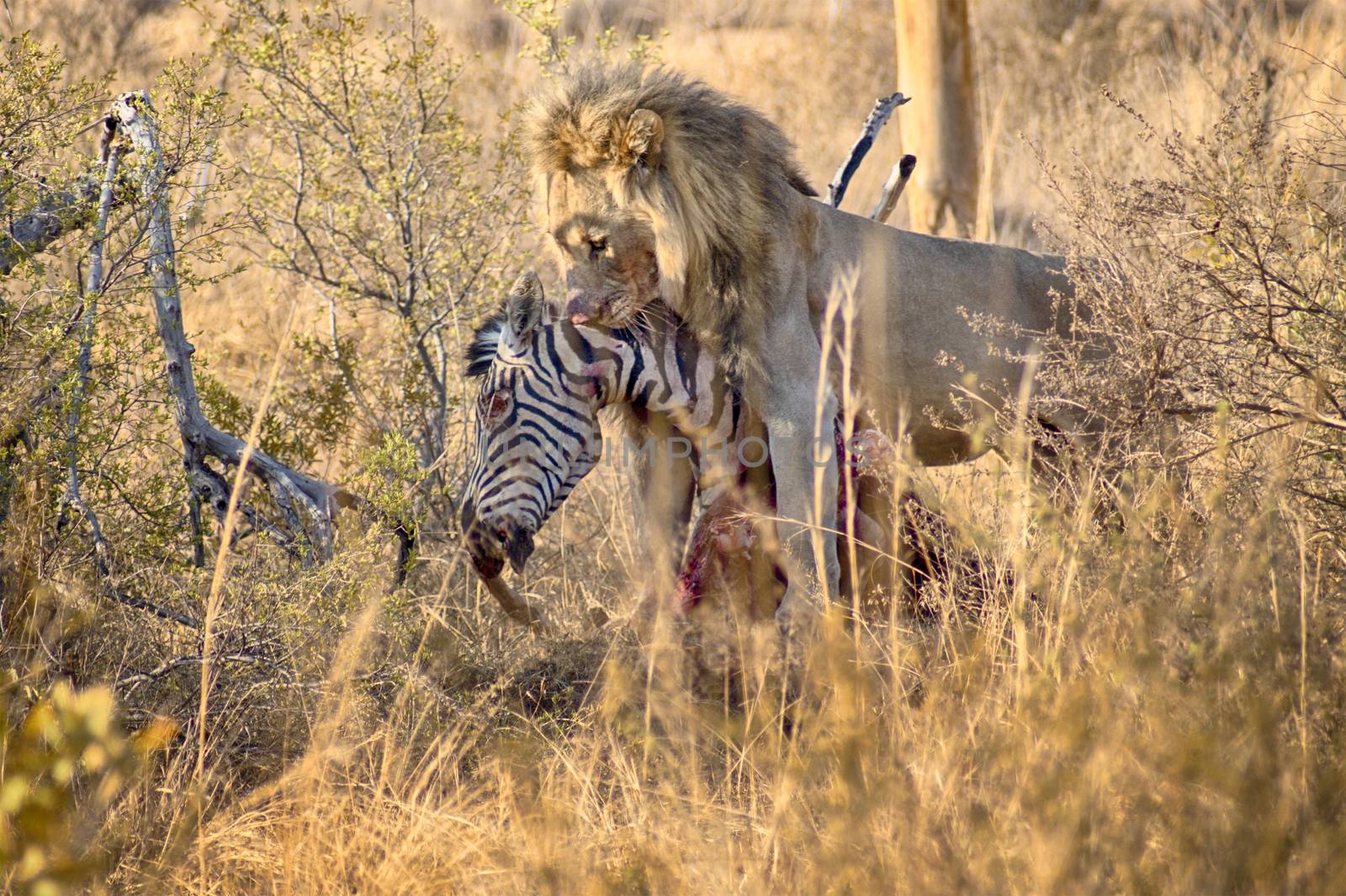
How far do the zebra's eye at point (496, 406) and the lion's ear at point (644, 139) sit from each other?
2.67ft

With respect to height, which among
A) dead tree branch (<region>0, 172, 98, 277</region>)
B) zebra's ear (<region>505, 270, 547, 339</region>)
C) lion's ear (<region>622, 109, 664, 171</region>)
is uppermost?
lion's ear (<region>622, 109, 664, 171</region>)

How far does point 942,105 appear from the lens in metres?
8.16

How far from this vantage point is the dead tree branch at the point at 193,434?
4020 mm

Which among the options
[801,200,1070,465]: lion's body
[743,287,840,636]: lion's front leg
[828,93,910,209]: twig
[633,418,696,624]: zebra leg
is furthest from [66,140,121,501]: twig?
[828,93,910,209]: twig

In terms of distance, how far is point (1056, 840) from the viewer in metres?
2.12

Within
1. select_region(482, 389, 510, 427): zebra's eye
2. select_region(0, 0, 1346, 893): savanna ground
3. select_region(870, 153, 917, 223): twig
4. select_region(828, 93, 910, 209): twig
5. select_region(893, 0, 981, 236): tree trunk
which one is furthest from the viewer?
select_region(893, 0, 981, 236): tree trunk

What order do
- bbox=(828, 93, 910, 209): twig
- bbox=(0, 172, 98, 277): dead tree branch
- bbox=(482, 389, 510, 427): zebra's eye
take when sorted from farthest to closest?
bbox=(828, 93, 910, 209): twig
bbox=(482, 389, 510, 427): zebra's eye
bbox=(0, 172, 98, 277): dead tree branch

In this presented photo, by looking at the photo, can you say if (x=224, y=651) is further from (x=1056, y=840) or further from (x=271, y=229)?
(x=271, y=229)

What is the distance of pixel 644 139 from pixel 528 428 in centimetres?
93

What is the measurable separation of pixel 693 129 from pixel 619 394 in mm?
855

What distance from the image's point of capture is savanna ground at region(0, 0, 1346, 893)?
7.79 feet

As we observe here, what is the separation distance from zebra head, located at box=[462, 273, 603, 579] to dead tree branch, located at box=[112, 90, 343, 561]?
0.46 m

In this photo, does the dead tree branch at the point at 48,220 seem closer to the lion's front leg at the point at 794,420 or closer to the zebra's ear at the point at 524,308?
the zebra's ear at the point at 524,308

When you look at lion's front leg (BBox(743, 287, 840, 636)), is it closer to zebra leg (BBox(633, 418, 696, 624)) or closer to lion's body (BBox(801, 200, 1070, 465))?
lion's body (BBox(801, 200, 1070, 465))
